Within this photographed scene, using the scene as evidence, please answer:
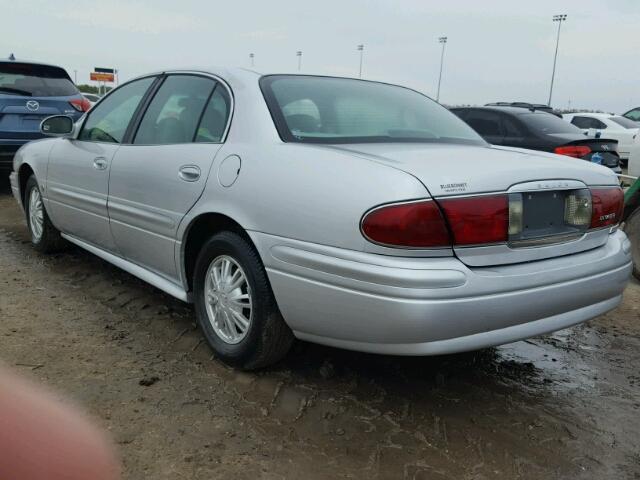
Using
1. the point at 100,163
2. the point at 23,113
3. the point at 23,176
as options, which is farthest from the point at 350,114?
the point at 23,113

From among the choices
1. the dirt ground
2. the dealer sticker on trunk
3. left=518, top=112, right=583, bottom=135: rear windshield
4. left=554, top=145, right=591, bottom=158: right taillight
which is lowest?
the dirt ground

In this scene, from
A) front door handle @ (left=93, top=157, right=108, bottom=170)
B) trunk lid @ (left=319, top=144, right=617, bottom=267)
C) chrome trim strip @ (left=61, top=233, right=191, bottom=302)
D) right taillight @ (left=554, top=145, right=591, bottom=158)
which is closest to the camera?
trunk lid @ (left=319, top=144, right=617, bottom=267)

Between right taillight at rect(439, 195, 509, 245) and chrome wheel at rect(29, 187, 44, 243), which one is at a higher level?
right taillight at rect(439, 195, 509, 245)

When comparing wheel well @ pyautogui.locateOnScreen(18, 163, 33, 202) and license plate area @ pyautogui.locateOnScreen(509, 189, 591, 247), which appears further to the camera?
wheel well @ pyautogui.locateOnScreen(18, 163, 33, 202)

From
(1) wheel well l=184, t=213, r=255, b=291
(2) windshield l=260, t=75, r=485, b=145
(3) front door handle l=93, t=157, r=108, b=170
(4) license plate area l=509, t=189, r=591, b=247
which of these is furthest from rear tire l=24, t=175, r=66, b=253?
(4) license plate area l=509, t=189, r=591, b=247

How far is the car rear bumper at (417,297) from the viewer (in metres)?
2.26

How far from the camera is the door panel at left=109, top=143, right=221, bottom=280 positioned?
3105mm

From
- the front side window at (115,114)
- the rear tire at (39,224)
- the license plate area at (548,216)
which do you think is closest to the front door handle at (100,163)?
A: the front side window at (115,114)

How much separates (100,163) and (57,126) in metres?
1.00

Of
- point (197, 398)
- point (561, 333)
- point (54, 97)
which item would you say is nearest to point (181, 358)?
point (197, 398)

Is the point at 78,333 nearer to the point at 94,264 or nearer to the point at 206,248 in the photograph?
the point at 206,248

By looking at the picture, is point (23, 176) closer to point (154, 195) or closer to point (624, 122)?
point (154, 195)

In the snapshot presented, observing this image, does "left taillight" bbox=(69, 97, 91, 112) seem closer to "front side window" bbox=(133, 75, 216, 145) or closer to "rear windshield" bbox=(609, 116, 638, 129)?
"front side window" bbox=(133, 75, 216, 145)

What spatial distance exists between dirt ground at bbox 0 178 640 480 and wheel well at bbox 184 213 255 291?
1.53 feet
